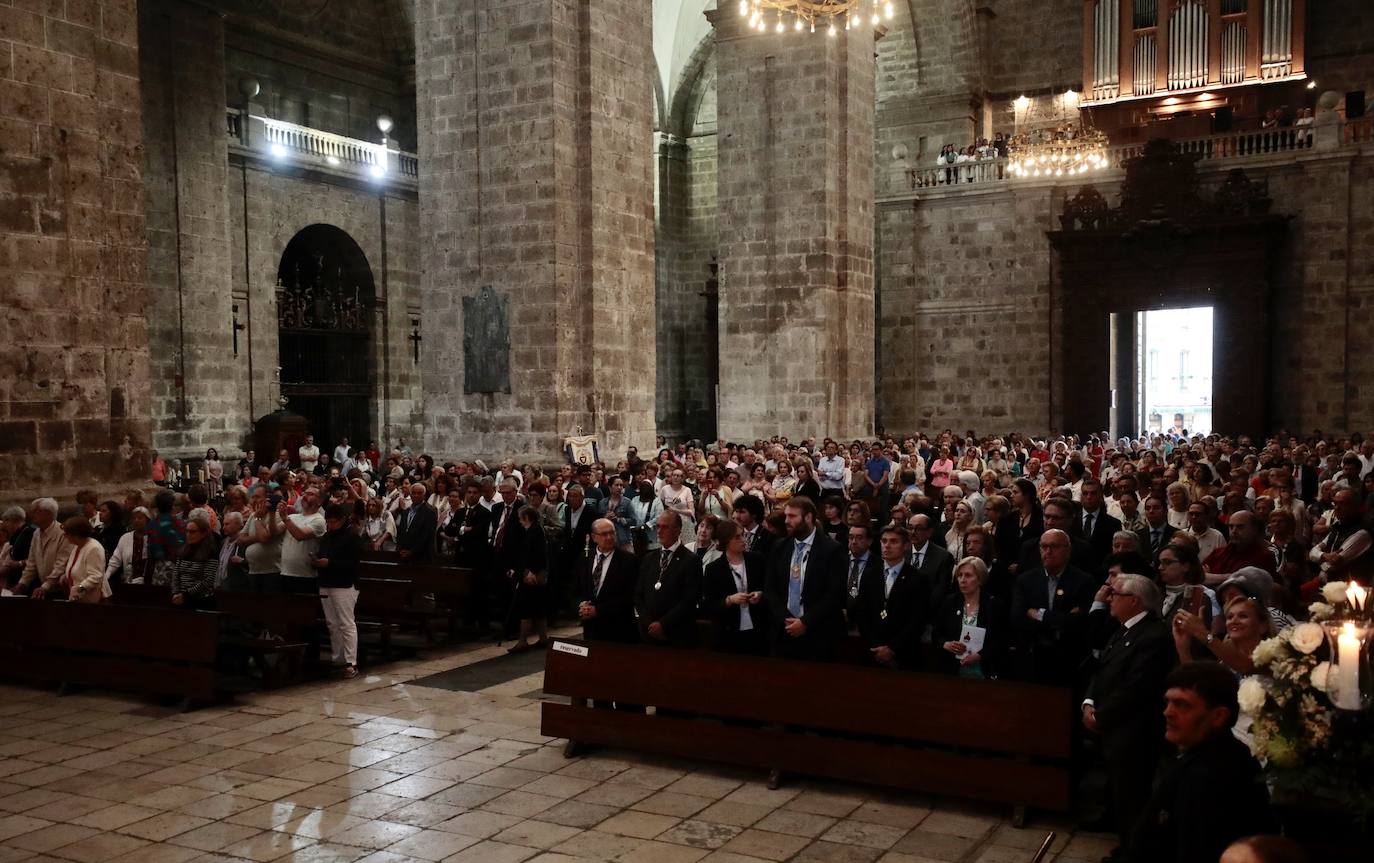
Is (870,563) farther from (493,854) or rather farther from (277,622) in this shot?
(277,622)

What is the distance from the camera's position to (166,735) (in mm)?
7113

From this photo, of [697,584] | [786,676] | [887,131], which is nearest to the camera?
[786,676]

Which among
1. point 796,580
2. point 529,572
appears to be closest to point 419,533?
point 529,572

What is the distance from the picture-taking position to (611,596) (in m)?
7.34

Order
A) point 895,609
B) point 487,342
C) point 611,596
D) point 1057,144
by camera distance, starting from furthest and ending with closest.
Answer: point 1057,144, point 487,342, point 611,596, point 895,609

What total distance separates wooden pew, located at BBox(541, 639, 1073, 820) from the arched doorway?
18.7 m

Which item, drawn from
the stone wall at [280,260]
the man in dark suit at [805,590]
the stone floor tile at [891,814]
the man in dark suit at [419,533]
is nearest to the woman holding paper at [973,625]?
the man in dark suit at [805,590]

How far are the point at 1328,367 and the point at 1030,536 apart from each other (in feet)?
52.4

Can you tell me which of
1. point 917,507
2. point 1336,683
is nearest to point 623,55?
point 917,507

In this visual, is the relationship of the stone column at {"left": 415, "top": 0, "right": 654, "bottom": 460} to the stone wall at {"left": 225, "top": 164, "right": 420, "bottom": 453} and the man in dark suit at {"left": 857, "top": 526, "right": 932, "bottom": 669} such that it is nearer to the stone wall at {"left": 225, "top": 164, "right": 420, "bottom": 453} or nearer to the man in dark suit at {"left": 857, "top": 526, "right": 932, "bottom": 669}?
the man in dark suit at {"left": 857, "top": 526, "right": 932, "bottom": 669}

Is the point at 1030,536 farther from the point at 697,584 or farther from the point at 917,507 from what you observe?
the point at 697,584

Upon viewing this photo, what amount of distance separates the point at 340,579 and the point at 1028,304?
1831cm

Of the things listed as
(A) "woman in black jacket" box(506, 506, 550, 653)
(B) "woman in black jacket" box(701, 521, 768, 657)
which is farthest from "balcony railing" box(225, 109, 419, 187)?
(B) "woman in black jacket" box(701, 521, 768, 657)

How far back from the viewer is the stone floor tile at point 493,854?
513 cm
